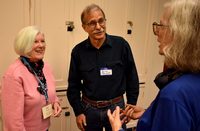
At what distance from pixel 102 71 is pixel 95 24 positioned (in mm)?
386

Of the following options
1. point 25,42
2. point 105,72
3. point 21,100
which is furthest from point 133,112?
point 25,42

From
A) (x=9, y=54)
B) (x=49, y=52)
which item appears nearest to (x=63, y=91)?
(x=49, y=52)

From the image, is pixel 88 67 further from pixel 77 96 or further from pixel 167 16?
pixel 167 16

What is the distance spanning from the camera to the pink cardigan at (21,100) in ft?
5.37

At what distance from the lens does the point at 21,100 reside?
1.63m

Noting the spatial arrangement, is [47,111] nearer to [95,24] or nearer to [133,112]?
[133,112]

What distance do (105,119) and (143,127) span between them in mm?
1061

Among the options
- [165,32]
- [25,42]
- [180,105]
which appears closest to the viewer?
[180,105]

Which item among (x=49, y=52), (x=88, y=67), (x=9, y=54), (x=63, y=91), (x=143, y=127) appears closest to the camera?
(x=143, y=127)

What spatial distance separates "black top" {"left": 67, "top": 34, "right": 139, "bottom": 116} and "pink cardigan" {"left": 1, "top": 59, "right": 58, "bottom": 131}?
39cm

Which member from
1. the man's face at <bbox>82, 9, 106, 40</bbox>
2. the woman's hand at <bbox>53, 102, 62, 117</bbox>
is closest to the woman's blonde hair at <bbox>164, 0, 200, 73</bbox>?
the man's face at <bbox>82, 9, 106, 40</bbox>

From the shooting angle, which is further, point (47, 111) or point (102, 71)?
point (102, 71)

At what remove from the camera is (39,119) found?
1780mm

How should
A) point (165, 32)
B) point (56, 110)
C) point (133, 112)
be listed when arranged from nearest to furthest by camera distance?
point (165, 32), point (133, 112), point (56, 110)
